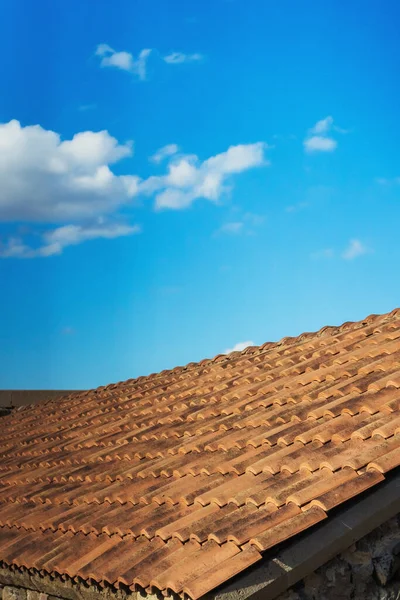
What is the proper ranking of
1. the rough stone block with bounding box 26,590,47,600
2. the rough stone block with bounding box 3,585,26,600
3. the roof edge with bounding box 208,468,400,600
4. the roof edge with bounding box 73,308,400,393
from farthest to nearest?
the roof edge with bounding box 73,308,400,393 < the rough stone block with bounding box 3,585,26,600 < the rough stone block with bounding box 26,590,47,600 < the roof edge with bounding box 208,468,400,600

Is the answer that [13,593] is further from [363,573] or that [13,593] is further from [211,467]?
[363,573]

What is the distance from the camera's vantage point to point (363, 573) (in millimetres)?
4242

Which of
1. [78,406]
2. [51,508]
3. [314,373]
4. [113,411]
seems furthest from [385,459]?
[78,406]

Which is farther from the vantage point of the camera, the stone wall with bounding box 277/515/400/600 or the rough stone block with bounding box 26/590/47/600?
the rough stone block with bounding box 26/590/47/600

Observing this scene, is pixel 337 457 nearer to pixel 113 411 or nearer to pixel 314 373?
pixel 314 373

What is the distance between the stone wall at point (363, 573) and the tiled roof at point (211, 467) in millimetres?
353

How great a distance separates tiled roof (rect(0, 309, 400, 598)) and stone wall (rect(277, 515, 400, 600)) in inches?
13.9

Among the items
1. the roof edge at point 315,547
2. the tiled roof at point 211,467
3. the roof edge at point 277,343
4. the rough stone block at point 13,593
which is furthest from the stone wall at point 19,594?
the roof edge at point 277,343

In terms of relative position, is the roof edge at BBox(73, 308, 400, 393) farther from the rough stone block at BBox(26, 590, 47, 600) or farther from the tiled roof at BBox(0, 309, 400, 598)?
the rough stone block at BBox(26, 590, 47, 600)

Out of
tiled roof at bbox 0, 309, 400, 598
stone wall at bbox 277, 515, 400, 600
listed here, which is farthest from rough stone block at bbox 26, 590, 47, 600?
stone wall at bbox 277, 515, 400, 600

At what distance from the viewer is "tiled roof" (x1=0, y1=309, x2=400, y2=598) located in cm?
406

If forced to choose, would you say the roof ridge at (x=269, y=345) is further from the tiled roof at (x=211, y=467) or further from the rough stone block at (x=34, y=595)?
the rough stone block at (x=34, y=595)

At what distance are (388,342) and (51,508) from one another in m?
3.19

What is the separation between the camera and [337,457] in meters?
4.50
